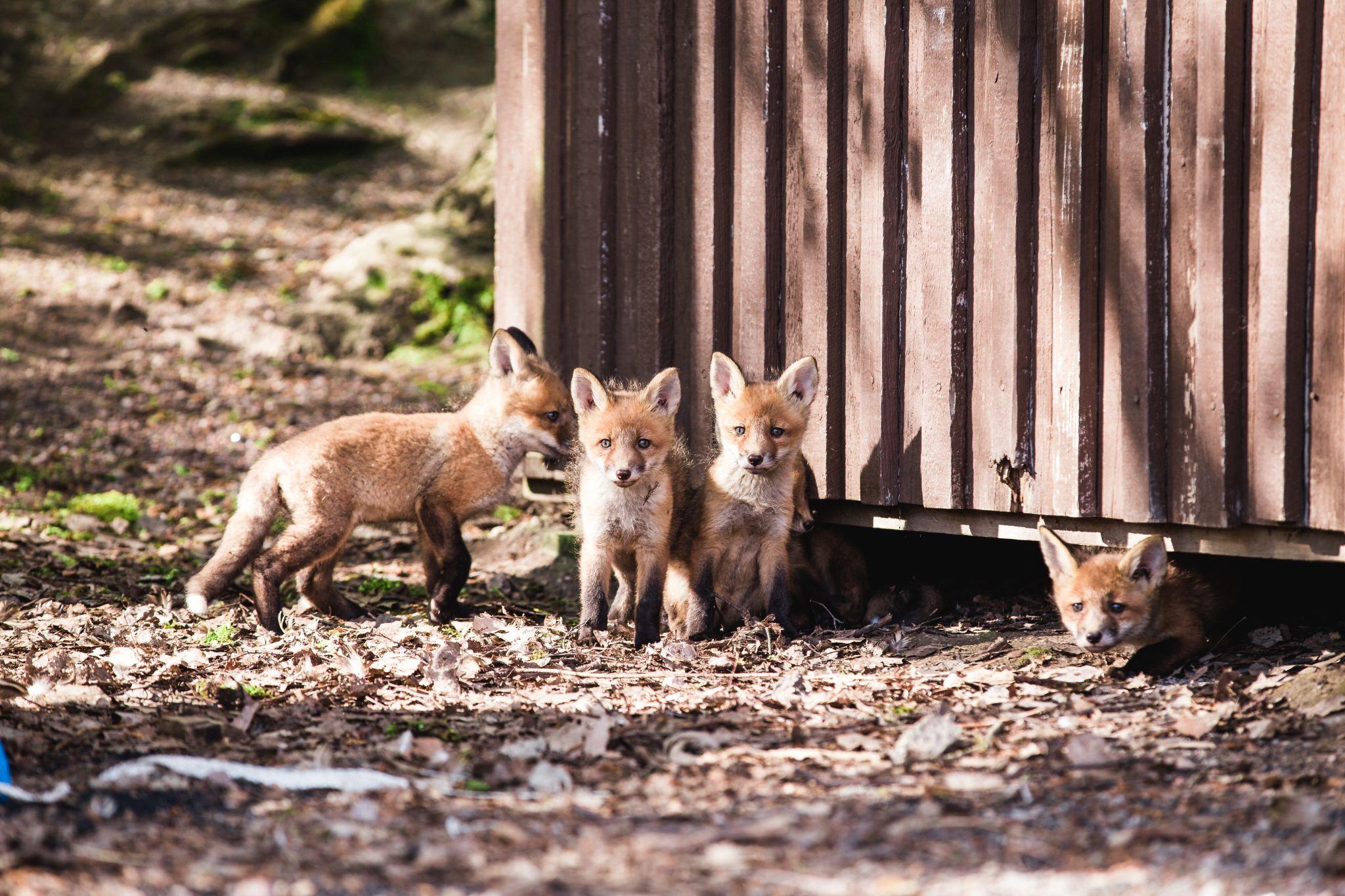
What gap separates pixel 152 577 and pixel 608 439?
10.5 ft

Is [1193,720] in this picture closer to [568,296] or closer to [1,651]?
[568,296]

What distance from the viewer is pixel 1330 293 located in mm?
4848

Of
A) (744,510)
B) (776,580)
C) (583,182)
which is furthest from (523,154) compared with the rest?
(776,580)

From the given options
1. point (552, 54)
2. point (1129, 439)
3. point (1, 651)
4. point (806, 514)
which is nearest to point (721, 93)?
point (552, 54)

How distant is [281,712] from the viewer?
502cm

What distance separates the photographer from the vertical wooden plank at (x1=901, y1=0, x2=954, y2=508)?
614 cm

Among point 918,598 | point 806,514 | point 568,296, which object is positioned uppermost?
point 568,296

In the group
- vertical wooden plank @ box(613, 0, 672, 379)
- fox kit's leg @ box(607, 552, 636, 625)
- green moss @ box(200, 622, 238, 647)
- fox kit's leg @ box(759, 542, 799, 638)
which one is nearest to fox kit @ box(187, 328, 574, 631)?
green moss @ box(200, 622, 238, 647)

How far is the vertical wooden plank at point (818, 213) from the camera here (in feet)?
21.8

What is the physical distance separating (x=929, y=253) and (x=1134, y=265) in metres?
1.12

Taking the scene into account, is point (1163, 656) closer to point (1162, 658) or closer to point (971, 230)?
point (1162, 658)

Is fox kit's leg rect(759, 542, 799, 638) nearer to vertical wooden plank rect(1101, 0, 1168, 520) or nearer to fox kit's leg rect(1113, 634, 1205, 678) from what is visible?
fox kit's leg rect(1113, 634, 1205, 678)

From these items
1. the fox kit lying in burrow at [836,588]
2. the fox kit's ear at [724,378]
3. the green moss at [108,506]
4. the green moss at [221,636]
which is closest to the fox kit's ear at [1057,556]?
the fox kit lying in burrow at [836,588]

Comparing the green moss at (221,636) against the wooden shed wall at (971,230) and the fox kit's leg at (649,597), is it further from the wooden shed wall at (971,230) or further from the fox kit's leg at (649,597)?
the wooden shed wall at (971,230)
